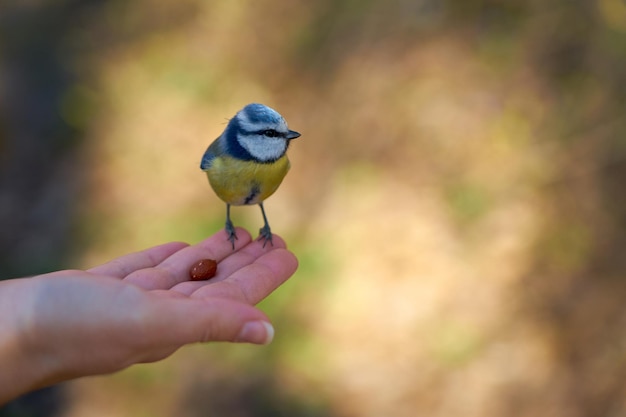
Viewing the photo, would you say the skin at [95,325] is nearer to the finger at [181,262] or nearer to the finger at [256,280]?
the finger at [256,280]

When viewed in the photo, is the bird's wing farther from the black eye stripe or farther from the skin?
the skin

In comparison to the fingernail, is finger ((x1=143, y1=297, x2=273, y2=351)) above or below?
above

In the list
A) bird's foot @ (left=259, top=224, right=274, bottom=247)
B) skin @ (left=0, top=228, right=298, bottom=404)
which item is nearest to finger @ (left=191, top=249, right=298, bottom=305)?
skin @ (left=0, top=228, right=298, bottom=404)

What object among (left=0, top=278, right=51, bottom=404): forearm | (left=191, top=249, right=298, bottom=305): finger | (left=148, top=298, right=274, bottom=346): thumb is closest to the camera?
(left=148, top=298, right=274, bottom=346): thumb

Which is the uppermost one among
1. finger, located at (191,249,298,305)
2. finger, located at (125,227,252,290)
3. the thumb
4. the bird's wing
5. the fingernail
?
the bird's wing

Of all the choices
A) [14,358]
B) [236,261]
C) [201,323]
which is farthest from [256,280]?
[14,358]

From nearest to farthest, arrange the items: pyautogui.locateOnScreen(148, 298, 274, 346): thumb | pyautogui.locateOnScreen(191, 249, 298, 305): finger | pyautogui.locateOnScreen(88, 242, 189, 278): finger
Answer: pyautogui.locateOnScreen(148, 298, 274, 346): thumb
pyautogui.locateOnScreen(191, 249, 298, 305): finger
pyautogui.locateOnScreen(88, 242, 189, 278): finger

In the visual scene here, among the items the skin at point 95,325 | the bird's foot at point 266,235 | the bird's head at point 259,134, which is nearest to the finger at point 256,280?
the skin at point 95,325
